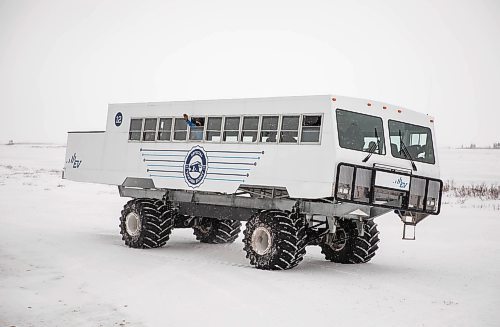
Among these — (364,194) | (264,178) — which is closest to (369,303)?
(364,194)

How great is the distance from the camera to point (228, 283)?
1135 cm

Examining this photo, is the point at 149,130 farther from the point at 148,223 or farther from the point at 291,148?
the point at 291,148

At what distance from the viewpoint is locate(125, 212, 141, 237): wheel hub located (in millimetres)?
15979

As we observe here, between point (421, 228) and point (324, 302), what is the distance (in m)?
12.4

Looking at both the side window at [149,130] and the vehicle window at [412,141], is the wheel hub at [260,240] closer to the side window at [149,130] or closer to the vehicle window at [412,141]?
the vehicle window at [412,141]

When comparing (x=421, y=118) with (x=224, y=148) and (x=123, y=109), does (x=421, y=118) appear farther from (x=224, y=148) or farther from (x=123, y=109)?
(x=123, y=109)

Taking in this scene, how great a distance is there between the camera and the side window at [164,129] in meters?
15.7

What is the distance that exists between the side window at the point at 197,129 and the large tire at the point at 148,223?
80.6 inches

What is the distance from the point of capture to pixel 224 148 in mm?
14195

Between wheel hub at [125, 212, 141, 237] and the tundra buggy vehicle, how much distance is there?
0.11ft

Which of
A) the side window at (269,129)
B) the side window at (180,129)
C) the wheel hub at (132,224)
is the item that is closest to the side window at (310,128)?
the side window at (269,129)

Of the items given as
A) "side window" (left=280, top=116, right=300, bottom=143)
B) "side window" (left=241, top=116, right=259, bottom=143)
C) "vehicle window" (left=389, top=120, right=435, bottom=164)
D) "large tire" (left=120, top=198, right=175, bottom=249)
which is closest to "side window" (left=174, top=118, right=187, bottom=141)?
"large tire" (left=120, top=198, right=175, bottom=249)

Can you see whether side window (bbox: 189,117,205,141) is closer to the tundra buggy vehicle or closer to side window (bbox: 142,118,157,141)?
the tundra buggy vehicle

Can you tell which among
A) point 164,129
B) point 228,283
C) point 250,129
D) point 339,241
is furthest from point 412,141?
point 164,129
